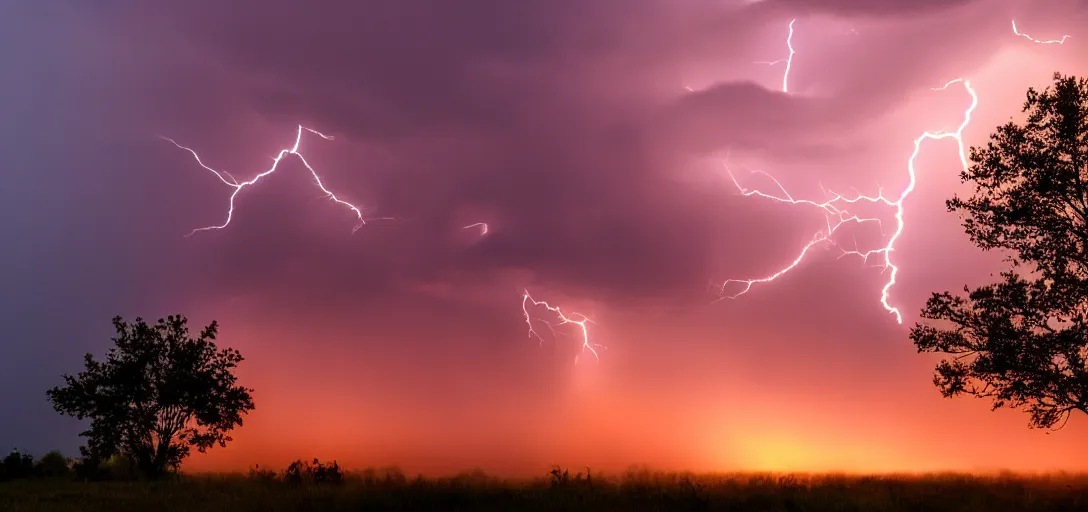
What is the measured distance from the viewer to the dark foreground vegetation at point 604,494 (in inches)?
536

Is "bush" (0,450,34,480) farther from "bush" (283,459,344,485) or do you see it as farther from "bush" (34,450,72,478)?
"bush" (283,459,344,485)

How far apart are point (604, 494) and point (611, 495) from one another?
24cm

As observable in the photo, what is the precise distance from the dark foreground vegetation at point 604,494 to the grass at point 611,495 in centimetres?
2

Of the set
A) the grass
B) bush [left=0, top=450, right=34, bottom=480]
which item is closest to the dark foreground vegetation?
the grass

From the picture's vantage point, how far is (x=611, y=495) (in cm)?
1449

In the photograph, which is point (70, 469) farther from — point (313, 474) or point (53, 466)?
point (313, 474)

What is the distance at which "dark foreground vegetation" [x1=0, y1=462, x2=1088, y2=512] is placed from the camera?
44.7 ft

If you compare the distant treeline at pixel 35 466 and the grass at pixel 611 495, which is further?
the distant treeline at pixel 35 466

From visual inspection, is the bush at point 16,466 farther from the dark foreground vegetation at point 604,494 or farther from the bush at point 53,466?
the dark foreground vegetation at point 604,494

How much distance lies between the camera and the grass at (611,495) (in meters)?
13.6

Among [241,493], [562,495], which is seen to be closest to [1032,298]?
[562,495]

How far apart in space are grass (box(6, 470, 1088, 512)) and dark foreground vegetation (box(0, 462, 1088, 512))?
1.0 inches

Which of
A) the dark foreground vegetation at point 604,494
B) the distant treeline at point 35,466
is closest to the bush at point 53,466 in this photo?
the distant treeline at point 35,466

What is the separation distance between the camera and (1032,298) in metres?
15.8
